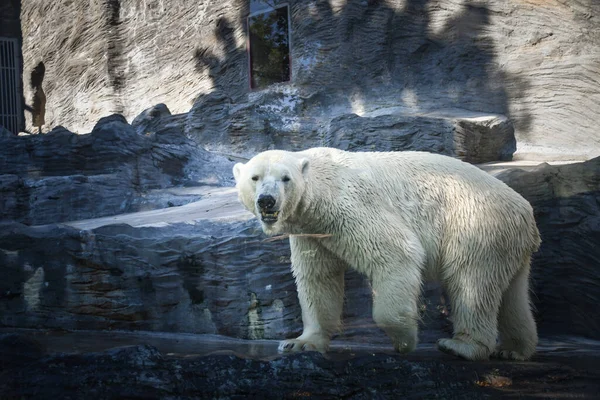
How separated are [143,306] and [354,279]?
182cm

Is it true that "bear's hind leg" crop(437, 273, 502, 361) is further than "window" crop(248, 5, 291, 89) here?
No

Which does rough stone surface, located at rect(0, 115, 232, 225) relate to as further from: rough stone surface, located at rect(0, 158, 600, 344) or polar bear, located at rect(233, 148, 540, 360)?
polar bear, located at rect(233, 148, 540, 360)

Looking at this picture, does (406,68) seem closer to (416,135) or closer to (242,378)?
(416,135)

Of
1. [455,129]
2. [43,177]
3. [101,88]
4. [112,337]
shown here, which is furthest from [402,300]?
[101,88]

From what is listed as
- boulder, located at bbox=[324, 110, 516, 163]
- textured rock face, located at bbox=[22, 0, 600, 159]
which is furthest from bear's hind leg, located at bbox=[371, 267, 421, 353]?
textured rock face, located at bbox=[22, 0, 600, 159]

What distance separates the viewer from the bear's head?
4.23 m

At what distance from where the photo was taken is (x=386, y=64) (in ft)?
36.5

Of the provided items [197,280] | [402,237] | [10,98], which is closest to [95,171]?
[197,280]

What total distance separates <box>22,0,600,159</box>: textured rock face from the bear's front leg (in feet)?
18.3

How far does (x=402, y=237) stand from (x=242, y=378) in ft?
5.10

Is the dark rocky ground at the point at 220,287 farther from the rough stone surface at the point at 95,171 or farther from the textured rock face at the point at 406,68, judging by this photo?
the textured rock face at the point at 406,68

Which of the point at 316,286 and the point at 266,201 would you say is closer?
the point at 266,201

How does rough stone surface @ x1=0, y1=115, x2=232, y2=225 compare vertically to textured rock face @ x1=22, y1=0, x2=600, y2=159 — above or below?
below

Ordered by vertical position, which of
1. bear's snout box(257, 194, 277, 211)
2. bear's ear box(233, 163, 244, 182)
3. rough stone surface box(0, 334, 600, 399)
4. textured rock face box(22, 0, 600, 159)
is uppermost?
textured rock face box(22, 0, 600, 159)
